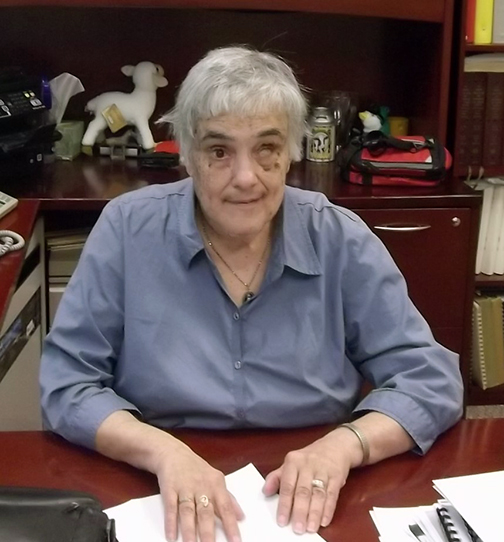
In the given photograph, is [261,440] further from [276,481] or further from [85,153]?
[85,153]

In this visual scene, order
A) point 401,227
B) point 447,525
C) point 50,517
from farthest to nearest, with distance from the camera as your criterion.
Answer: point 401,227, point 447,525, point 50,517

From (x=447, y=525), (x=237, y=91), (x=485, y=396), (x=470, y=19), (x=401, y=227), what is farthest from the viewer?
(x=485, y=396)

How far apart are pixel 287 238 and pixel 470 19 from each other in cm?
145

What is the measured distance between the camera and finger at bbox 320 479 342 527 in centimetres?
101

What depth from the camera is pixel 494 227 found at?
2762mm

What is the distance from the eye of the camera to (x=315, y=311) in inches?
54.5

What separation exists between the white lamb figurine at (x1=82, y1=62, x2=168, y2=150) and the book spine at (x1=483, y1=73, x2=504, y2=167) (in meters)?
1.08

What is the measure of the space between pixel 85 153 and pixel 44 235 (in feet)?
1.79

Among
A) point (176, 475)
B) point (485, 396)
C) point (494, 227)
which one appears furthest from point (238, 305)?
point (485, 396)

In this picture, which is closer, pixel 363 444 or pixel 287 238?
pixel 363 444

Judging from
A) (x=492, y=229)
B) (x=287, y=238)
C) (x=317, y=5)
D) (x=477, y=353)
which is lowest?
(x=477, y=353)

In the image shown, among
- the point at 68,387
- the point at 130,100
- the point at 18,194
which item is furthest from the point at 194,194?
the point at 130,100

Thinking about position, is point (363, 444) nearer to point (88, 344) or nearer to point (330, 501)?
point (330, 501)

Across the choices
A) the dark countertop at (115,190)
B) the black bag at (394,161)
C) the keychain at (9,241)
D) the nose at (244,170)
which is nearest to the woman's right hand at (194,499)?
the nose at (244,170)
